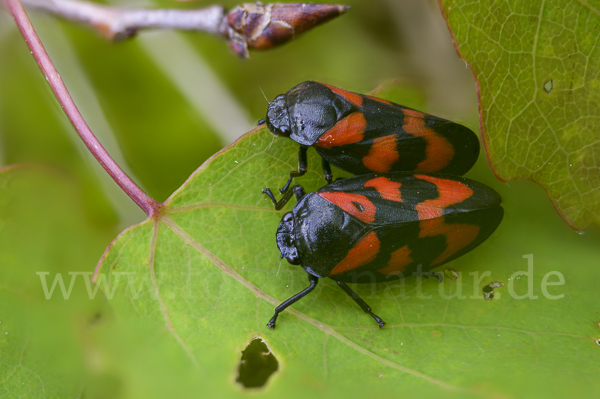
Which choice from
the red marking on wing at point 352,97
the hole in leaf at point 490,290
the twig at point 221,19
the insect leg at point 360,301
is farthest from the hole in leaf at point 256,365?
the twig at point 221,19

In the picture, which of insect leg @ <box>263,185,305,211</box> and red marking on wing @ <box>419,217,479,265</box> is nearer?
red marking on wing @ <box>419,217,479,265</box>

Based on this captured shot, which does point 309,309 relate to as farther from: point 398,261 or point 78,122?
point 78,122

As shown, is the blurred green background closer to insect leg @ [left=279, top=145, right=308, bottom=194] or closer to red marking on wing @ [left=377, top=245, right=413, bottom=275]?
insect leg @ [left=279, top=145, right=308, bottom=194]

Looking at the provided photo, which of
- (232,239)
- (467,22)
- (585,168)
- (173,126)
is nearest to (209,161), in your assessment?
(232,239)

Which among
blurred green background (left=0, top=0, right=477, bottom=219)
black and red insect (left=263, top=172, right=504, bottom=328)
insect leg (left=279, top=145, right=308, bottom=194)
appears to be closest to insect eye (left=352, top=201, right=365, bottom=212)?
black and red insect (left=263, top=172, right=504, bottom=328)

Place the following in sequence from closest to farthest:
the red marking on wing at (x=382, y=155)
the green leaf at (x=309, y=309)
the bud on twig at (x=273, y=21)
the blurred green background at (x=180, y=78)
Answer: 1. the green leaf at (x=309, y=309)
2. the bud on twig at (x=273, y=21)
3. the red marking on wing at (x=382, y=155)
4. the blurred green background at (x=180, y=78)

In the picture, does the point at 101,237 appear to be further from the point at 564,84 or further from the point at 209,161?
the point at 564,84

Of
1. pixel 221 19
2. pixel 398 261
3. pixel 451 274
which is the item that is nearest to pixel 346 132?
pixel 398 261

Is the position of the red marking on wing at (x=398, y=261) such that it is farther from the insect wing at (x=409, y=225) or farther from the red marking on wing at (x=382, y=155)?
the red marking on wing at (x=382, y=155)
